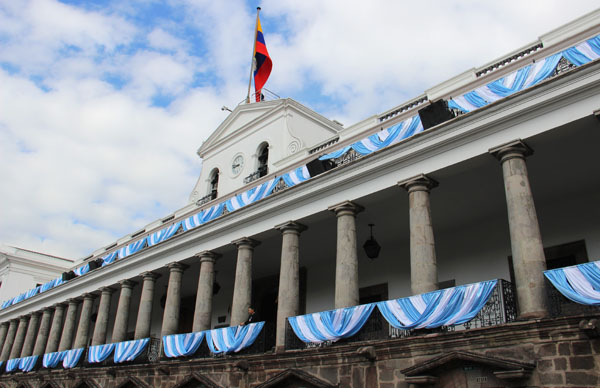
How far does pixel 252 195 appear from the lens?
18172 millimetres

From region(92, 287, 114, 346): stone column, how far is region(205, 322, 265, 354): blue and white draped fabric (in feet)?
29.4

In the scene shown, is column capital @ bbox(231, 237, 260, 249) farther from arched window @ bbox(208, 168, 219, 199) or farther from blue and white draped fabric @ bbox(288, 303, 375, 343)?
arched window @ bbox(208, 168, 219, 199)

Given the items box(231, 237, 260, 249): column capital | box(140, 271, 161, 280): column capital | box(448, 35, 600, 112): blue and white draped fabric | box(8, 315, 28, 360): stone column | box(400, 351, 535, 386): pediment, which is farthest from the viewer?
box(8, 315, 28, 360): stone column

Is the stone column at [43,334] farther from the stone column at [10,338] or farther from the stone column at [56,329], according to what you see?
the stone column at [10,338]

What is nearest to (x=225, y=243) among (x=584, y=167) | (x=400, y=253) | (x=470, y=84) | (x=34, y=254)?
(x=400, y=253)

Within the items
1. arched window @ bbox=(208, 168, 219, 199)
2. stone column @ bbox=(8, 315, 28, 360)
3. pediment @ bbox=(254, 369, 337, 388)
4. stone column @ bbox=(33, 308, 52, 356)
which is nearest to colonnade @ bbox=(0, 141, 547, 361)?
stone column @ bbox=(33, 308, 52, 356)

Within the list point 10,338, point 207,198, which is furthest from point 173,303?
point 10,338

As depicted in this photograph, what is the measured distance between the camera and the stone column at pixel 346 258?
1423cm

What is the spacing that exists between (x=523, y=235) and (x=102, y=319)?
19575 mm


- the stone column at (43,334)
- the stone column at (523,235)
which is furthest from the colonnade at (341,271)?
the stone column at (43,334)

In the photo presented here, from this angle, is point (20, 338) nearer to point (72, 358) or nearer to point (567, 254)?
point (72, 358)

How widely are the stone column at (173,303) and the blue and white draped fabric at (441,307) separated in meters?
10.5

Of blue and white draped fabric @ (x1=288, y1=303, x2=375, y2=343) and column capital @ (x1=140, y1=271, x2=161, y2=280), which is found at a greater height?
column capital @ (x1=140, y1=271, x2=161, y2=280)

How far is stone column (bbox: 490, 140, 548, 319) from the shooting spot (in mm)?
10430
